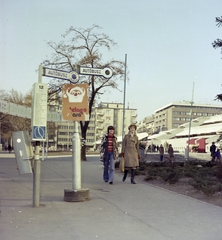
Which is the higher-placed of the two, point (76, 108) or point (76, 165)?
point (76, 108)

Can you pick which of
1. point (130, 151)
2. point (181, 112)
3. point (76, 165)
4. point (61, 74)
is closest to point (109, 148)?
point (130, 151)

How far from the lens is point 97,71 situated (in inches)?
337

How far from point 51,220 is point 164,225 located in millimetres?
1770

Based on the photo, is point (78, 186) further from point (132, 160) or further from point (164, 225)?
point (132, 160)

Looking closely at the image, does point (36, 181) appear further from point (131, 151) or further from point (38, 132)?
point (131, 151)

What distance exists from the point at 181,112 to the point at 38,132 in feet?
544

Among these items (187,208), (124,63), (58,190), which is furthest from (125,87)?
(187,208)

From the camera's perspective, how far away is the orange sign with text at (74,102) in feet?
28.0

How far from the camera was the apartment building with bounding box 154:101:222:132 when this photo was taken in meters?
169

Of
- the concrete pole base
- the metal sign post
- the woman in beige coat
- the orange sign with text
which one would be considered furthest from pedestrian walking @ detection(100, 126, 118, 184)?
the concrete pole base

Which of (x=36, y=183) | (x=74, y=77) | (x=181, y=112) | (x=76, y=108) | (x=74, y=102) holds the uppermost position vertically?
(x=181, y=112)

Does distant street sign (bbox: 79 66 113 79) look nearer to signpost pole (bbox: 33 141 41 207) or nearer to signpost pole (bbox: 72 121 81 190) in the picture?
signpost pole (bbox: 72 121 81 190)

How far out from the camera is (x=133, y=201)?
27.8ft

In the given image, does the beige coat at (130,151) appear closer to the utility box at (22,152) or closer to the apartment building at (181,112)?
the utility box at (22,152)
